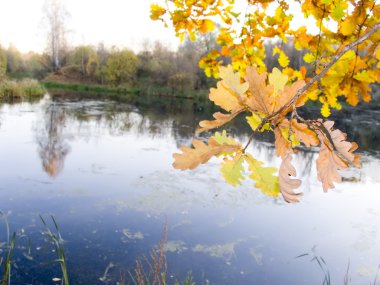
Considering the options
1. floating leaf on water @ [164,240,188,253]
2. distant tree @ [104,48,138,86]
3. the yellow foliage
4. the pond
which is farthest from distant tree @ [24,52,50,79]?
the yellow foliage

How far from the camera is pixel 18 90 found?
44.6 ft

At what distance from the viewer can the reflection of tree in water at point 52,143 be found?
563 centimetres

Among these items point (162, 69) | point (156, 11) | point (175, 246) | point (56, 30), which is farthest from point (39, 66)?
point (156, 11)

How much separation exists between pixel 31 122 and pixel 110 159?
13.5ft

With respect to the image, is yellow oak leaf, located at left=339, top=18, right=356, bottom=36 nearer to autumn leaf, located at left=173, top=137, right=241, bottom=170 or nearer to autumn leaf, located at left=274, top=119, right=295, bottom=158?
autumn leaf, located at left=274, top=119, right=295, bottom=158

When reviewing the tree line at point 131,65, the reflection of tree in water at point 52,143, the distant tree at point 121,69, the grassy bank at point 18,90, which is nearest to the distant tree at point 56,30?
the tree line at point 131,65

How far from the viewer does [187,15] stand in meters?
1.46

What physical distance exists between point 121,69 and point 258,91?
978 inches

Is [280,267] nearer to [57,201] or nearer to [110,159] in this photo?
[57,201]

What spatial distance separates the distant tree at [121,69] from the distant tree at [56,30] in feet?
21.8

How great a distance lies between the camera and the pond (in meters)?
3.14

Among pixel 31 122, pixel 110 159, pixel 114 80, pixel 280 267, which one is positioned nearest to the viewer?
pixel 280 267

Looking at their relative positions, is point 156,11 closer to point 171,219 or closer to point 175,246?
point 175,246

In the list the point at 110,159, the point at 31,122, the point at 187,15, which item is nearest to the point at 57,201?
the point at 110,159
